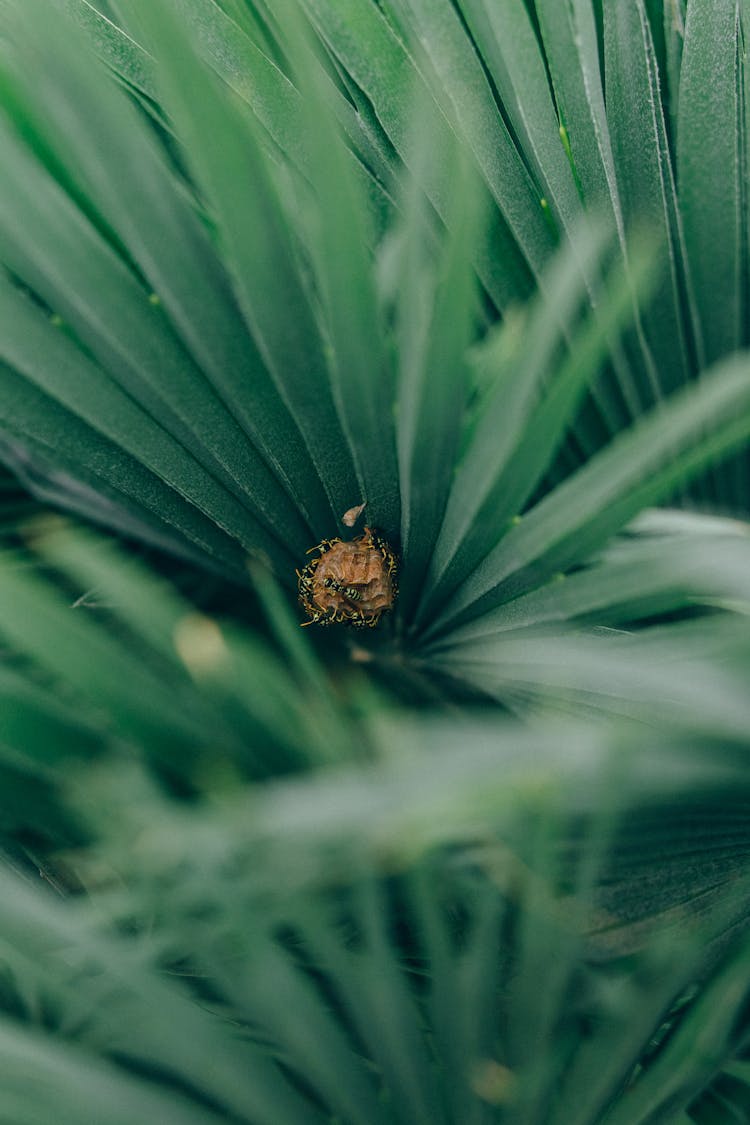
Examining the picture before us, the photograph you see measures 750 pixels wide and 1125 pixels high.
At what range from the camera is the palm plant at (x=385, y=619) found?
0.96 feet

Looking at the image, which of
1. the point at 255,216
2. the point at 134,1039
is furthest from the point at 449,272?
the point at 134,1039

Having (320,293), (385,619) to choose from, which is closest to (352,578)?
(385,619)

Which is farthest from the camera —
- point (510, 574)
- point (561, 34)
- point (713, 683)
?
point (561, 34)

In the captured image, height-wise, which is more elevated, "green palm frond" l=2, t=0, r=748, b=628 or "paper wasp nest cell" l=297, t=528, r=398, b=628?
"green palm frond" l=2, t=0, r=748, b=628

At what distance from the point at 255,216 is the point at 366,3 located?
0.21 metres

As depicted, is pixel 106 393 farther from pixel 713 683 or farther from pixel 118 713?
pixel 713 683

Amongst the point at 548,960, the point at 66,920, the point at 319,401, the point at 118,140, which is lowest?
the point at 548,960

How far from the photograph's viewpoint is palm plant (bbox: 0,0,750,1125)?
0.29m

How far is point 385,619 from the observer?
51 centimetres

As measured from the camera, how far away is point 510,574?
0.39 metres

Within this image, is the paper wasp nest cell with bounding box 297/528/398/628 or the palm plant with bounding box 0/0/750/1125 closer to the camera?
the palm plant with bounding box 0/0/750/1125

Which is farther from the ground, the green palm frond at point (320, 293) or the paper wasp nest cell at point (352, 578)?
the green palm frond at point (320, 293)

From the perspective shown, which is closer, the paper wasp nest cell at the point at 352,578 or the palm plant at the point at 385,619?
the palm plant at the point at 385,619

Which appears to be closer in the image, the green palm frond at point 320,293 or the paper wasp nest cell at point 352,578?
the green palm frond at point 320,293
